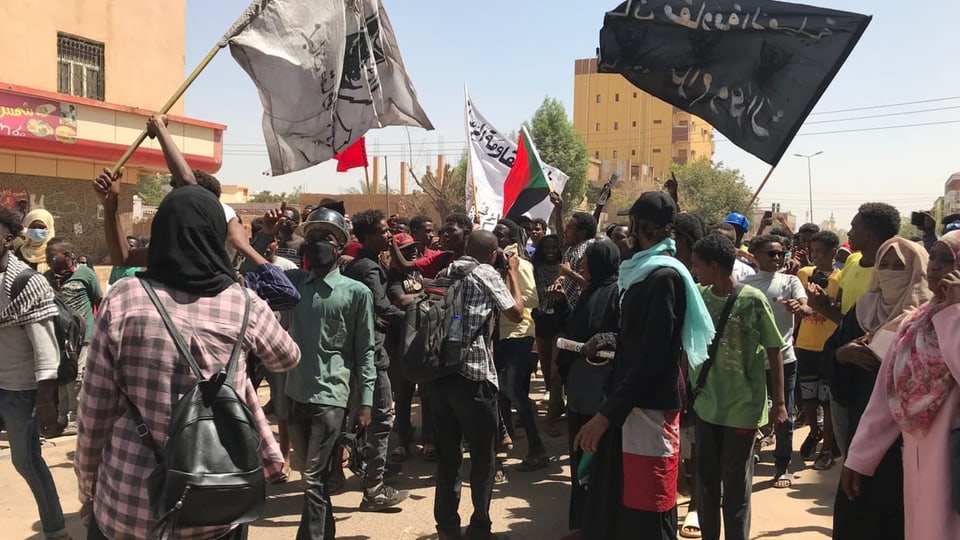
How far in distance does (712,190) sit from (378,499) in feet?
219

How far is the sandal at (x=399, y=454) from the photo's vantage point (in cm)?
A: 685

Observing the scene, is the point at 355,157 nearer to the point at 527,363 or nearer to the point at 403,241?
the point at 403,241

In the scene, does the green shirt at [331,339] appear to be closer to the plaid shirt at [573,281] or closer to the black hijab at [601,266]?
the black hijab at [601,266]

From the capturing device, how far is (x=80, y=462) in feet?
8.79

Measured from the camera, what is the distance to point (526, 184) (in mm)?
10008

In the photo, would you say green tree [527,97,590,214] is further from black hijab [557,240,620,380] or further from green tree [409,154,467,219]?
black hijab [557,240,620,380]

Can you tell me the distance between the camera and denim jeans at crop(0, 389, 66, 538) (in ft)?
14.9

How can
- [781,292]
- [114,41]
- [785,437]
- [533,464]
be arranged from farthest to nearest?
[114,41]
[533,464]
[785,437]
[781,292]

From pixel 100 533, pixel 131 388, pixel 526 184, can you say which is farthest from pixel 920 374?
pixel 526 184

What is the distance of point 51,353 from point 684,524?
429 cm

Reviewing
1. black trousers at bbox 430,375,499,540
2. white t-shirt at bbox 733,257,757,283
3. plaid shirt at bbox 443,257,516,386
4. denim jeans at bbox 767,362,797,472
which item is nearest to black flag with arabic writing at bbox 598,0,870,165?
white t-shirt at bbox 733,257,757,283

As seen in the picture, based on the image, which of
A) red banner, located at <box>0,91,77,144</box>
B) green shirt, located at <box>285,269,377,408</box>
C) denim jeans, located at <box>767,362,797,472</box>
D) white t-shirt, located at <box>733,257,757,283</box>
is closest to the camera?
green shirt, located at <box>285,269,377,408</box>

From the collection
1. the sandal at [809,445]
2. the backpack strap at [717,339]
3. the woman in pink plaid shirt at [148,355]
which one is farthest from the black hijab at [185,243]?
the sandal at [809,445]

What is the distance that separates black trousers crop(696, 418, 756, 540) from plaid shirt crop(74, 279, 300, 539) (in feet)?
9.73
